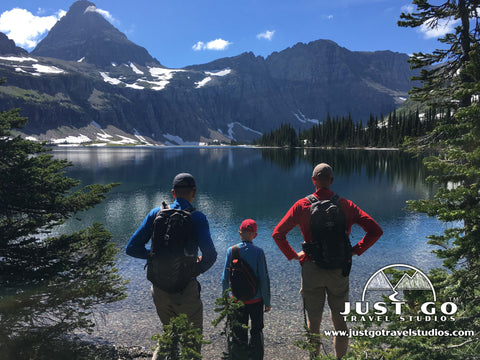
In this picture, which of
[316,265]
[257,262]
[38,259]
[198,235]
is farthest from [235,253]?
[38,259]

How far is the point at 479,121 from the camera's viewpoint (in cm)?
357

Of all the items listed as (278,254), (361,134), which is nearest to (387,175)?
(278,254)

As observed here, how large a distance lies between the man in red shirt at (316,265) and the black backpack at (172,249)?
1567 millimetres

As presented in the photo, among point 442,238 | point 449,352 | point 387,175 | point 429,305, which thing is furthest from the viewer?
point 387,175

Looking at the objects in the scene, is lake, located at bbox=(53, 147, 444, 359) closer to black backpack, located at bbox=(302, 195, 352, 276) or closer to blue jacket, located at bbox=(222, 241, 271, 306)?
blue jacket, located at bbox=(222, 241, 271, 306)

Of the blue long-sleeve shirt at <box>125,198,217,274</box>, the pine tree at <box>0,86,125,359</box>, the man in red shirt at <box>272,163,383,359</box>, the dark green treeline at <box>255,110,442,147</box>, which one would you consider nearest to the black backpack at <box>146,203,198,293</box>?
the blue long-sleeve shirt at <box>125,198,217,274</box>

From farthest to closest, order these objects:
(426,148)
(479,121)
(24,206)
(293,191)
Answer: (293,191) → (426,148) → (24,206) → (479,121)

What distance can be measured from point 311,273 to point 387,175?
50637 millimetres

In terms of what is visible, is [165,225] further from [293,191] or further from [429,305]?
[293,191]

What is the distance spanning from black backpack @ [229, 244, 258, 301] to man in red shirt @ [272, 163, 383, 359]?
30.6 inches

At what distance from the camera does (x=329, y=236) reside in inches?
188

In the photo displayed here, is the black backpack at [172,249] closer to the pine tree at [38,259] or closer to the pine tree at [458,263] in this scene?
the pine tree at [458,263]

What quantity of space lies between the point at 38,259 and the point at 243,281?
17.7 feet

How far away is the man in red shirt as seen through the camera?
16.2 feet
